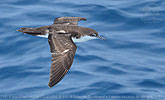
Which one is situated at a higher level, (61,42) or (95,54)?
(61,42)

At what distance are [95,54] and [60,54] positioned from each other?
11.0 ft

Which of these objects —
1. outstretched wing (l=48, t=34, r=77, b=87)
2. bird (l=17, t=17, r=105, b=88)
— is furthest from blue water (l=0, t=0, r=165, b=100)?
outstretched wing (l=48, t=34, r=77, b=87)

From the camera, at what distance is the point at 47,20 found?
14.7m

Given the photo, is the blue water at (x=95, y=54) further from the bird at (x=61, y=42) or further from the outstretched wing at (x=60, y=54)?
the outstretched wing at (x=60, y=54)

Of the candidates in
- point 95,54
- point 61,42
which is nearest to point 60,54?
point 61,42

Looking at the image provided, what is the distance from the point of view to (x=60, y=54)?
9773 millimetres

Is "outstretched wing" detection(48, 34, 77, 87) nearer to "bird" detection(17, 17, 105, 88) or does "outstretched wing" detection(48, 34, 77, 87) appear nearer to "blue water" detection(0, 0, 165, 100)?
"bird" detection(17, 17, 105, 88)

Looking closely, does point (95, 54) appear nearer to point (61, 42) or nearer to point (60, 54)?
point (61, 42)

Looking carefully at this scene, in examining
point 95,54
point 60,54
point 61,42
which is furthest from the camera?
point 95,54

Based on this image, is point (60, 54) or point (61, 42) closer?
point (60, 54)

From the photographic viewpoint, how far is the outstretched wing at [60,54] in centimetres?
909

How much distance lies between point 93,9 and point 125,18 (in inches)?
52.1

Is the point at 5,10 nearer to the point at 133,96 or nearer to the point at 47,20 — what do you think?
the point at 47,20

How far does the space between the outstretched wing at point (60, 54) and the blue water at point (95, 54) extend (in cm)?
159
